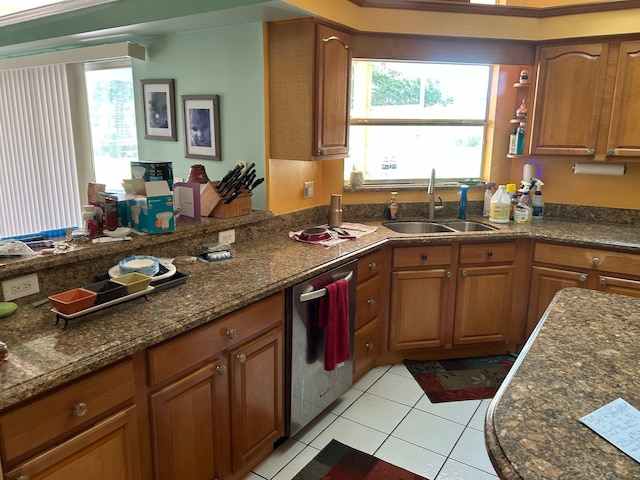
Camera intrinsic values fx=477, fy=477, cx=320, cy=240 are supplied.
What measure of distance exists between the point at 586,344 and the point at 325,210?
2204 millimetres

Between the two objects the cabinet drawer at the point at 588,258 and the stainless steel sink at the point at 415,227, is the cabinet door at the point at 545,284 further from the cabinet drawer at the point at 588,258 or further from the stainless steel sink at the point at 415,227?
the stainless steel sink at the point at 415,227

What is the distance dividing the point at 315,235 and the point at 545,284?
5.29ft

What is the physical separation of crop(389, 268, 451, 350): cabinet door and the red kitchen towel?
0.70m

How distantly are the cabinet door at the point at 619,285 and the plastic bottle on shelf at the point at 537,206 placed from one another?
75 centimetres

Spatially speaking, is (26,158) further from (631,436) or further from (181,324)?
(631,436)

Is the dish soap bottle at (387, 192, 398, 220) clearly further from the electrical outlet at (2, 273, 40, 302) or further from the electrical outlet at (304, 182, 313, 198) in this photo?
the electrical outlet at (2, 273, 40, 302)

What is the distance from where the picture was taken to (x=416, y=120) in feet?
11.7

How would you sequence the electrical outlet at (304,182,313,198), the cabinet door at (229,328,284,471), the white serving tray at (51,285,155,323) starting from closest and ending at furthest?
the white serving tray at (51,285,155,323)
the cabinet door at (229,328,284,471)
the electrical outlet at (304,182,313,198)

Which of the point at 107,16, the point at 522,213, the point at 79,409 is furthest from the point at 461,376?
the point at 107,16

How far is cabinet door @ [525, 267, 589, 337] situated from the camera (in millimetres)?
3082

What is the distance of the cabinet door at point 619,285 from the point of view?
2.91m

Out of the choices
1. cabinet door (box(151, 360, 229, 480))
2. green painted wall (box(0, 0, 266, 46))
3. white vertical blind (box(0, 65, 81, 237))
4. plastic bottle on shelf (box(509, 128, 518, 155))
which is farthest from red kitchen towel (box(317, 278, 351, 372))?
white vertical blind (box(0, 65, 81, 237))

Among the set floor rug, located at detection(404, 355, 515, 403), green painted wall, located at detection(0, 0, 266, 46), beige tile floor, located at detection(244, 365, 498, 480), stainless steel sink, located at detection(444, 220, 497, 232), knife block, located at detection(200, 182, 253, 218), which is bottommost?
beige tile floor, located at detection(244, 365, 498, 480)

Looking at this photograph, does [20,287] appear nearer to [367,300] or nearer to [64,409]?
[64,409]
